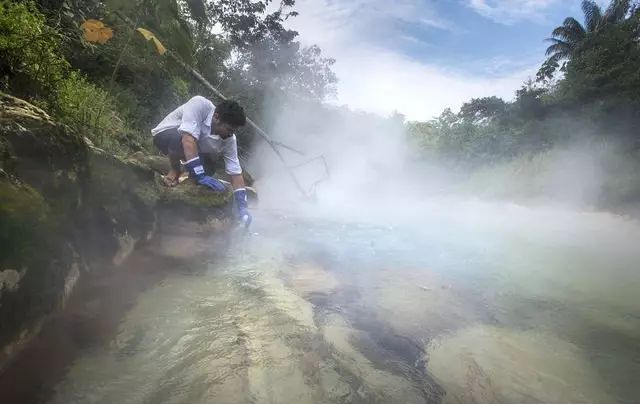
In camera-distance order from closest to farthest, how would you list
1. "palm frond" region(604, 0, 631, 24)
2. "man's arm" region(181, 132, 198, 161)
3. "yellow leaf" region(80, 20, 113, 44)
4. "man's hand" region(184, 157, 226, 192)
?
"man's arm" region(181, 132, 198, 161) < "man's hand" region(184, 157, 226, 192) < "yellow leaf" region(80, 20, 113, 44) < "palm frond" region(604, 0, 631, 24)

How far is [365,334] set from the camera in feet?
7.74

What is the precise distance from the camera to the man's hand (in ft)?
13.9

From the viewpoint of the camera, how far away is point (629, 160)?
37.2 ft

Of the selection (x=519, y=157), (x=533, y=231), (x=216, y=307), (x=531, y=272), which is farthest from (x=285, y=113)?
(x=216, y=307)

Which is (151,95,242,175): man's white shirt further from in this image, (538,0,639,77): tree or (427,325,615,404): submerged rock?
(538,0,639,77): tree

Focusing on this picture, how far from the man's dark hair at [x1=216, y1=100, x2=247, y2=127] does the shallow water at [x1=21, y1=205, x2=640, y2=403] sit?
1390 millimetres

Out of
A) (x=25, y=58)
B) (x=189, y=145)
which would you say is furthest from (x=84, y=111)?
(x=189, y=145)

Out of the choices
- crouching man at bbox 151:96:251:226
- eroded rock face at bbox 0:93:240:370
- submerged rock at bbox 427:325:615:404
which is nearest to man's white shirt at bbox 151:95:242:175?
crouching man at bbox 151:96:251:226

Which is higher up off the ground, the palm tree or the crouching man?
the palm tree

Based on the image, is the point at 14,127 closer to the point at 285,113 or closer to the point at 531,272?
the point at 531,272

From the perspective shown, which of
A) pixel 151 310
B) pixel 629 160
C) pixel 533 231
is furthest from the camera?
pixel 629 160

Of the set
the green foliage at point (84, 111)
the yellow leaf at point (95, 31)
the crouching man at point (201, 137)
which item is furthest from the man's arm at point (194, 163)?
the yellow leaf at point (95, 31)

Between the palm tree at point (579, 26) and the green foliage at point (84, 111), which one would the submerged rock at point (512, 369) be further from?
the palm tree at point (579, 26)

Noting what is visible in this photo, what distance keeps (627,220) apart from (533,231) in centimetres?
282
